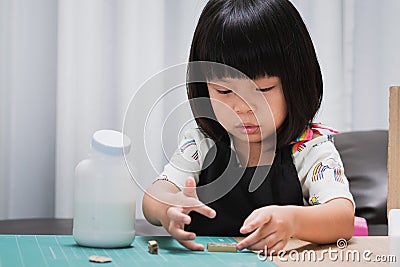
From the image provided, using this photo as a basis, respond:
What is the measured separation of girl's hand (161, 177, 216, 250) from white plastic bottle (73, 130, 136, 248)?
53 millimetres

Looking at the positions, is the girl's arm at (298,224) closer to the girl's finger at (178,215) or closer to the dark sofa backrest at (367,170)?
the girl's finger at (178,215)

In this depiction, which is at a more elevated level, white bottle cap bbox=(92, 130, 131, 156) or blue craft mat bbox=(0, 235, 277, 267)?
white bottle cap bbox=(92, 130, 131, 156)

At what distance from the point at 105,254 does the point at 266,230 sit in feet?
0.60

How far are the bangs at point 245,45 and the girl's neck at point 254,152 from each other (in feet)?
0.38

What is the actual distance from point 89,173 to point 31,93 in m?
1.13

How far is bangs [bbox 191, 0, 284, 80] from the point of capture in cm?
90

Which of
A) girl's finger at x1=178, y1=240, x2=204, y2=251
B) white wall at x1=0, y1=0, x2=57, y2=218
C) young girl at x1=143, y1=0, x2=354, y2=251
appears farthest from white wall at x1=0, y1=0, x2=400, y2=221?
girl's finger at x1=178, y1=240, x2=204, y2=251

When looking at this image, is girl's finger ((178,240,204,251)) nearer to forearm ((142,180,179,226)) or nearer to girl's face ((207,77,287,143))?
forearm ((142,180,179,226))

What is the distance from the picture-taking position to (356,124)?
2123 mm

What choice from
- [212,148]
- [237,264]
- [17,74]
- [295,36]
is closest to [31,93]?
[17,74]

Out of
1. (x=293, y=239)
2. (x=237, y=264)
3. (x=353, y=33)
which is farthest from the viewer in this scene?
(x=353, y=33)

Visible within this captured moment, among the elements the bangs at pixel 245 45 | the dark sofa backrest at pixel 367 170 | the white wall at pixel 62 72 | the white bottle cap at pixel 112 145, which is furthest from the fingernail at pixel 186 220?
the white wall at pixel 62 72

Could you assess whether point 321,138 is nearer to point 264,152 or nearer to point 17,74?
point 264,152

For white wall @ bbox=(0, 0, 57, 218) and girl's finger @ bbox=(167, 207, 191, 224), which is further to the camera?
white wall @ bbox=(0, 0, 57, 218)
